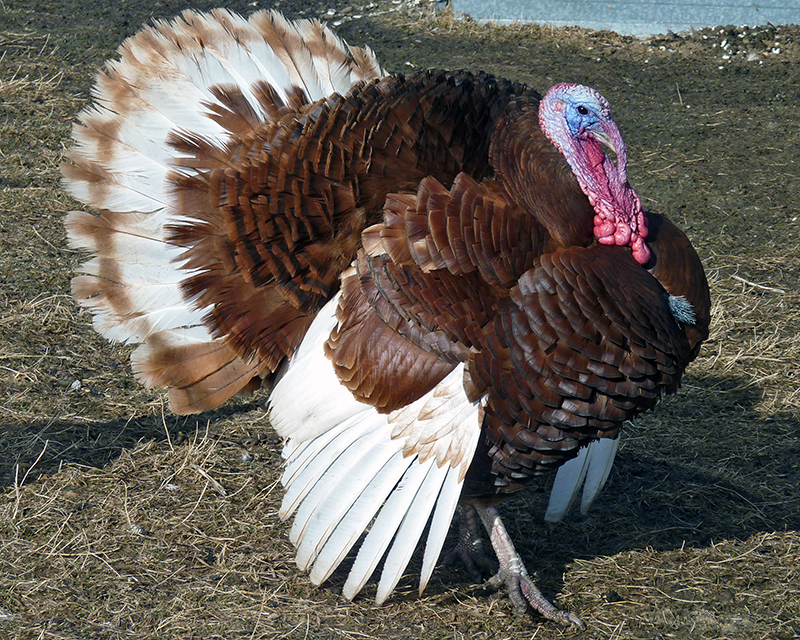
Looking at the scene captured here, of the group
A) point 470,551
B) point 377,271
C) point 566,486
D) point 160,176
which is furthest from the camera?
point 566,486

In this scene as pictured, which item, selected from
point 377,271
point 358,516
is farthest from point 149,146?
point 358,516

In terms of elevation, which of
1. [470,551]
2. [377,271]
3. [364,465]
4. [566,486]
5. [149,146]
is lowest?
[470,551]

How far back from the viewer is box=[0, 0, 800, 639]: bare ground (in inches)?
116

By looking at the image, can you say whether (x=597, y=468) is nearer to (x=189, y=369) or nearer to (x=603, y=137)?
(x=603, y=137)

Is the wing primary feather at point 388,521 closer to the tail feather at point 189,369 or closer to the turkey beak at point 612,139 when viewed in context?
the tail feather at point 189,369

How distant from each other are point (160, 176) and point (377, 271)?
88cm

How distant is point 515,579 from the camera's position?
3.04m

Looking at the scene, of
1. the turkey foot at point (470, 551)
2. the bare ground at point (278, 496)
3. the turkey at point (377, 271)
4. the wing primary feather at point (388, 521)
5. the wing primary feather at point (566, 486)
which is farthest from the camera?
the wing primary feather at point (566, 486)

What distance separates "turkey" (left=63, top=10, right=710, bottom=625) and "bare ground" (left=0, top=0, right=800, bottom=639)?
30cm

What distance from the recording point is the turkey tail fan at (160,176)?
2.96 metres

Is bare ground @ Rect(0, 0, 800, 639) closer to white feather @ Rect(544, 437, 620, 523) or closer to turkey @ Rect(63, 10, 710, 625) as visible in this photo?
white feather @ Rect(544, 437, 620, 523)

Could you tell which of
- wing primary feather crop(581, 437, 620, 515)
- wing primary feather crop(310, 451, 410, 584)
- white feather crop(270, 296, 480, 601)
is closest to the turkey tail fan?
white feather crop(270, 296, 480, 601)

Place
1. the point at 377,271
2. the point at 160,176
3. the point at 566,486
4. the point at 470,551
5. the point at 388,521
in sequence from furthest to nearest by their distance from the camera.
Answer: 1. the point at 566,486
2. the point at 470,551
3. the point at 160,176
4. the point at 388,521
5. the point at 377,271

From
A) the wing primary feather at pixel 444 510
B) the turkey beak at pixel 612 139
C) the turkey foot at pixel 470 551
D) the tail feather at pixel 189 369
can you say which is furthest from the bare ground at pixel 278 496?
the turkey beak at pixel 612 139
